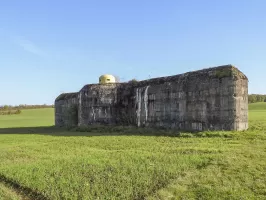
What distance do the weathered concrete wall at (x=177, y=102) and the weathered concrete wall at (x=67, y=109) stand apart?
3.40 m

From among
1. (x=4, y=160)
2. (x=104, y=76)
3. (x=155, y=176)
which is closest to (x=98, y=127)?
(x=104, y=76)

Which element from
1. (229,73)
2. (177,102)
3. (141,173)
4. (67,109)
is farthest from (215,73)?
(67,109)

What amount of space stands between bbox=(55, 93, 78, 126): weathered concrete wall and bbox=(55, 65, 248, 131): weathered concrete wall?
3.40 meters

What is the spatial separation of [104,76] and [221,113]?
1209 cm

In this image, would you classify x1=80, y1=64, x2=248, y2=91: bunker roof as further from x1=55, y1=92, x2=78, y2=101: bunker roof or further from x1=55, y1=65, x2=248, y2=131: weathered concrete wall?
x1=55, y1=92, x2=78, y2=101: bunker roof

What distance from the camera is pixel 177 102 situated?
15273 millimetres

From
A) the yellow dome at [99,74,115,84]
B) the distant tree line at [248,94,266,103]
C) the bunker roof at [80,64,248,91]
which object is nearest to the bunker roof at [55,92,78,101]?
the yellow dome at [99,74,115,84]

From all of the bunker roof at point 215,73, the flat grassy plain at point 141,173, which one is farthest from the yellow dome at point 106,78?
the flat grassy plain at point 141,173

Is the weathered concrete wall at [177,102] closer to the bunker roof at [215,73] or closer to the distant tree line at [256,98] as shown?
the bunker roof at [215,73]

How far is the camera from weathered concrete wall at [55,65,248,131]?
42.2 ft

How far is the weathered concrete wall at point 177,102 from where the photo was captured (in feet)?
42.2

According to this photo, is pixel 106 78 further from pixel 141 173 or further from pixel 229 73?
pixel 141 173

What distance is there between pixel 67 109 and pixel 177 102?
496 inches

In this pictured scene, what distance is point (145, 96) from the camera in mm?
17359
